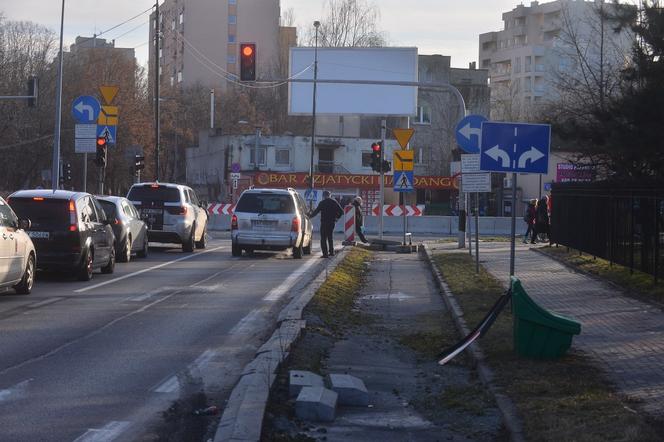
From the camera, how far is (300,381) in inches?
340

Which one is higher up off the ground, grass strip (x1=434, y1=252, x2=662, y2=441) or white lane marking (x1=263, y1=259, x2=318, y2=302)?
grass strip (x1=434, y1=252, x2=662, y2=441)

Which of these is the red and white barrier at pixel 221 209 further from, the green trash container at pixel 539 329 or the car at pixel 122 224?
the green trash container at pixel 539 329

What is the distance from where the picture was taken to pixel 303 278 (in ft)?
66.7

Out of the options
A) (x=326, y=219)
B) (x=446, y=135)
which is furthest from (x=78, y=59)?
(x=326, y=219)

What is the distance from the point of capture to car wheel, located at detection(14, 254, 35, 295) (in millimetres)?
15816

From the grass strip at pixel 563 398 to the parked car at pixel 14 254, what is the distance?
6.75 m

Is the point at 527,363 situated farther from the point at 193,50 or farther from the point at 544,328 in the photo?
the point at 193,50

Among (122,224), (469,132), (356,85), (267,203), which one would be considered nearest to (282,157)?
(356,85)

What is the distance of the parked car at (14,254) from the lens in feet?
48.3

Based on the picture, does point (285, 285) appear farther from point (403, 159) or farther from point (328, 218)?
point (403, 159)

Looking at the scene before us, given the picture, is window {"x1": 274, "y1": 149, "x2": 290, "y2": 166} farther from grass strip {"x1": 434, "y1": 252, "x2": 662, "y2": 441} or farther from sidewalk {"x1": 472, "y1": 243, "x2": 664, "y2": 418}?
grass strip {"x1": 434, "y1": 252, "x2": 662, "y2": 441}

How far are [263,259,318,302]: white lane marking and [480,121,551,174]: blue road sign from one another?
4.61m

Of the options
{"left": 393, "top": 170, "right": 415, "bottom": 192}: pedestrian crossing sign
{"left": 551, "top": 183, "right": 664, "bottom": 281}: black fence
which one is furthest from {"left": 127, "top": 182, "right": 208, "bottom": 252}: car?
{"left": 551, "top": 183, "right": 664, "bottom": 281}: black fence

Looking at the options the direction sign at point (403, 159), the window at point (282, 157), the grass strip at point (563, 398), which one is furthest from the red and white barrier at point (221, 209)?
the grass strip at point (563, 398)
